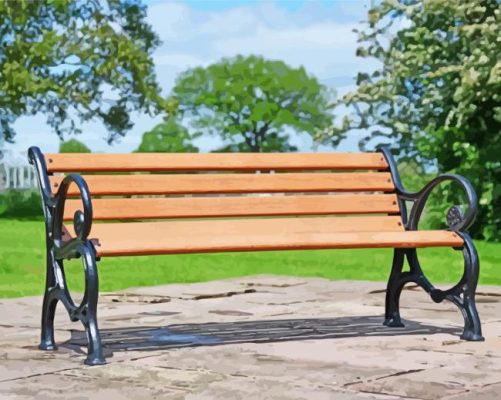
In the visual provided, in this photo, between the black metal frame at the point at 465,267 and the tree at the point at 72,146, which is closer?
the black metal frame at the point at 465,267

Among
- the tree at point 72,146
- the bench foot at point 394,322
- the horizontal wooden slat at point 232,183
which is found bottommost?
the bench foot at point 394,322

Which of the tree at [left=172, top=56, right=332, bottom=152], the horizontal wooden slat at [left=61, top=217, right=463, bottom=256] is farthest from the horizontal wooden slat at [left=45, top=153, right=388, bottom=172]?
the tree at [left=172, top=56, right=332, bottom=152]

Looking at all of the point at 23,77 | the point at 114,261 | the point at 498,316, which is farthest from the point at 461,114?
the point at 23,77

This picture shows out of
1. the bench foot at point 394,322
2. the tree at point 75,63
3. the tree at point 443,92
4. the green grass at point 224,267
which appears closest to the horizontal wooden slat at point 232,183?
the bench foot at point 394,322

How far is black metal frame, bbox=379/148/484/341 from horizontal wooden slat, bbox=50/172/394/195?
0.80 ft

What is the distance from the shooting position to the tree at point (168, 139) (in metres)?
74.9

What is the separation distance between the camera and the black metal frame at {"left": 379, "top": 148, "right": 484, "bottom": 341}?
576 centimetres

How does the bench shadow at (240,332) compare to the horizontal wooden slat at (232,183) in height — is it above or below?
below

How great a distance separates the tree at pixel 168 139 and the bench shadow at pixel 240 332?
2670 inches

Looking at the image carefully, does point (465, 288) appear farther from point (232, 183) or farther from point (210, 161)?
point (210, 161)

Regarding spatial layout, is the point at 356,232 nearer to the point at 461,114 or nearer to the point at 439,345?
the point at 439,345

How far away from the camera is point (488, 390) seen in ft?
13.7

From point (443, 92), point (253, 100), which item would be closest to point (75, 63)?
point (443, 92)

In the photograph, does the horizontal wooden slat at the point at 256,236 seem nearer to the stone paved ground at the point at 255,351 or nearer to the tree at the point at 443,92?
the stone paved ground at the point at 255,351
